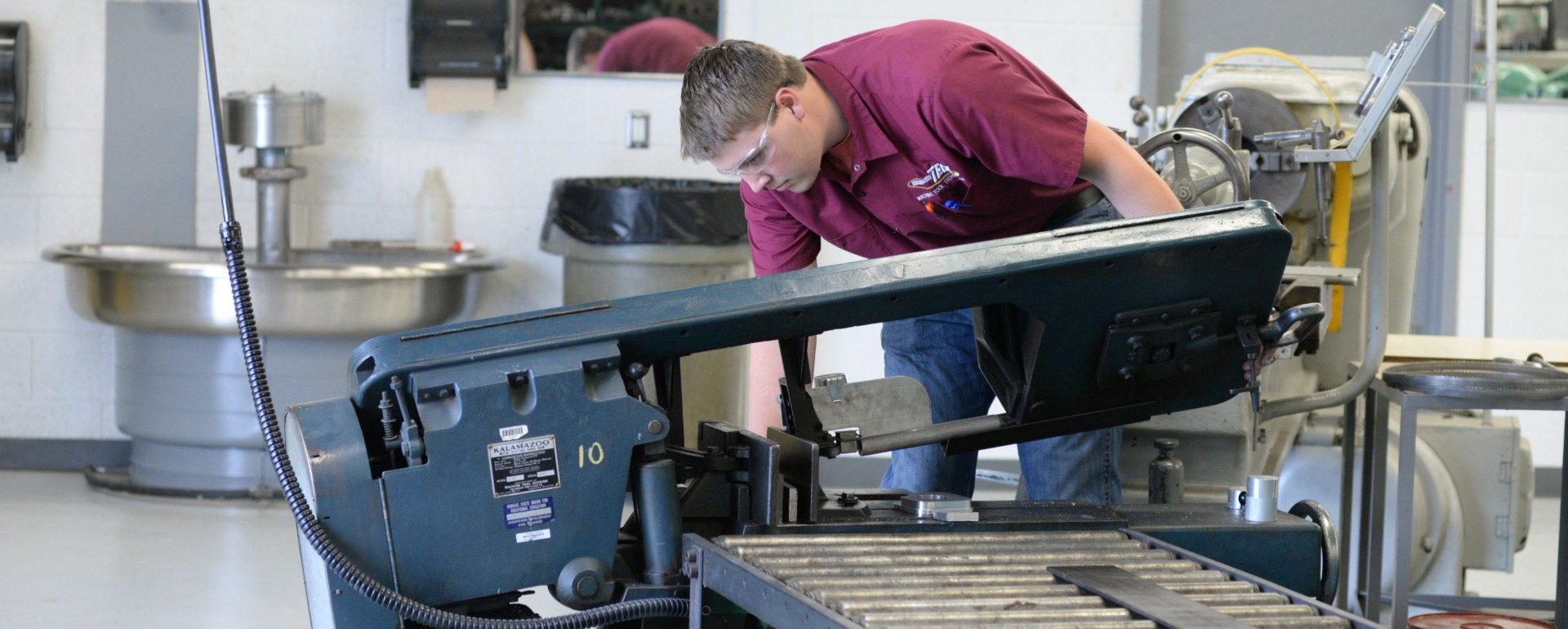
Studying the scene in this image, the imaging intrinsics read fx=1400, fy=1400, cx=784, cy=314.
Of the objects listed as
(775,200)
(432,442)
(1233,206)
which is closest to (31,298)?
(775,200)

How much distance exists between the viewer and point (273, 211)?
3465 millimetres

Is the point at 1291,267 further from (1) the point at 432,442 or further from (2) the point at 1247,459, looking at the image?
(1) the point at 432,442

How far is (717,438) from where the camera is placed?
136cm

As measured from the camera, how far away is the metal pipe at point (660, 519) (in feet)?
4.11

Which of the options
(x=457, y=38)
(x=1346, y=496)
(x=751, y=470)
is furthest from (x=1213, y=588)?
(x=457, y=38)

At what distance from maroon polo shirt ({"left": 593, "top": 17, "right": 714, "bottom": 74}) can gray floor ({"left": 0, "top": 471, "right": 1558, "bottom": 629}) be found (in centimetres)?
144

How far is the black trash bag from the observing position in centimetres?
332

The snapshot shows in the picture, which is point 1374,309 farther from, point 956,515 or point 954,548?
point 954,548

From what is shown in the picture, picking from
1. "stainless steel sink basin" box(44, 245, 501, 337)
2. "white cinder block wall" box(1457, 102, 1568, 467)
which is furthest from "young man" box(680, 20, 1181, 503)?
"white cinder block wall" box(1457, 102, 1568, 467)

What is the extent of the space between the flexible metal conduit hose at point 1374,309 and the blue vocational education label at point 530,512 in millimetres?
1345

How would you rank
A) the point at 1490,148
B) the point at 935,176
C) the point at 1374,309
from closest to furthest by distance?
1. the point at 935,176
2. the point at 1374,309
3. the point at 1490,148

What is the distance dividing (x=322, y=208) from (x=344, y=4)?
536 mm

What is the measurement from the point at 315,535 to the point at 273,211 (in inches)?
97.9

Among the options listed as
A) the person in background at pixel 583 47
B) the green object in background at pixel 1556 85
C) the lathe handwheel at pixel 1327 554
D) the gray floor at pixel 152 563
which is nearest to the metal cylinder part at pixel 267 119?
the person in background at pixel 583 47
